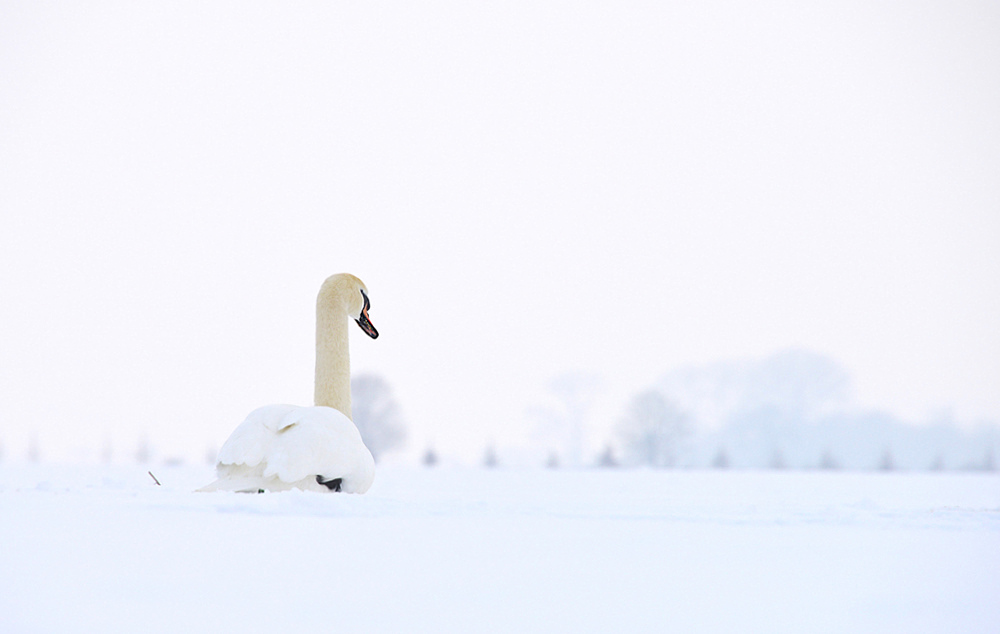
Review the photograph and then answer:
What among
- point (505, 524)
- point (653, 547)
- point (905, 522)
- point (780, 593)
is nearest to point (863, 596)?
point (780, 593)

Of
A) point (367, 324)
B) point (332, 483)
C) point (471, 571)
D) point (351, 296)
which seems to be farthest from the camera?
point (367, 324)

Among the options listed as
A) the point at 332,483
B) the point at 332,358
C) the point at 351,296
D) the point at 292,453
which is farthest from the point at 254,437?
the point at 351,296

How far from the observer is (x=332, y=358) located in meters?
5.55

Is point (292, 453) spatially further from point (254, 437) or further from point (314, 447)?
point (254, 437)

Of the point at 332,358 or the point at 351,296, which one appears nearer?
the point at 332,358

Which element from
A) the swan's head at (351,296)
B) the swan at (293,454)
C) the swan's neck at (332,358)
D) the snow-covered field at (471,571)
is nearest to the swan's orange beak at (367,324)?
the swan's head at (351,296)

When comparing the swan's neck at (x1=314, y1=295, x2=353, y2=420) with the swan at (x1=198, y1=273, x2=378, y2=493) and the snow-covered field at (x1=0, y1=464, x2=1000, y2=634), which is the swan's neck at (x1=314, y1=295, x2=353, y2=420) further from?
the snow-covered field at (x1=0, y1=464, x2=1000, y2=634)

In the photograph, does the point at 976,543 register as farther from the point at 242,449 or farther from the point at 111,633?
the point at 242,449

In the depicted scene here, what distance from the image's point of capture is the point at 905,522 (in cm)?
324

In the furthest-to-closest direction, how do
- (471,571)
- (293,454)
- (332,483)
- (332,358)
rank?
1. (332,358)
2. (332,483)
3. (293,454)
4. (471,571)

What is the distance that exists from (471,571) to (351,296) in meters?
4.01

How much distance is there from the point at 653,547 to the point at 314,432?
7.71ft

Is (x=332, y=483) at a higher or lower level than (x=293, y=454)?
lower

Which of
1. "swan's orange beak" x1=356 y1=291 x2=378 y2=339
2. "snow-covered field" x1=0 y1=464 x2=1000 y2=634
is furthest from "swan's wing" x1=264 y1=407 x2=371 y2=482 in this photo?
"swan's orange beak" x1=356 y1=291 x2=378 y2=339
